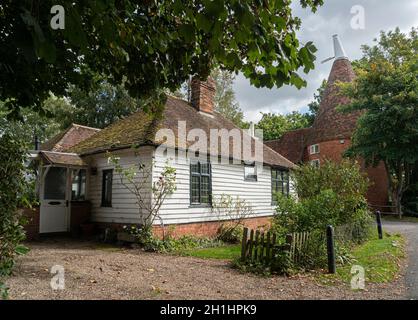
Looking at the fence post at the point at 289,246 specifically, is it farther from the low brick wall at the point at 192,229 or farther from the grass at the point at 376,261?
the low brick wall at the point at 192,229

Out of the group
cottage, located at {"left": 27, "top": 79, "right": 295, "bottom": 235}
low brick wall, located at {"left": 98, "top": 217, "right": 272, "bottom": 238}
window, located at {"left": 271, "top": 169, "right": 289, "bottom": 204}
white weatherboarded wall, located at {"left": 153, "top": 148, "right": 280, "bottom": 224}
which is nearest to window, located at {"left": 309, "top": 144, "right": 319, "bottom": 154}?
window, located at {"left": 271, "top": 169, "right": 289, "bottom": 204}

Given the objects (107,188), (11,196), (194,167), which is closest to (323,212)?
(194,167)

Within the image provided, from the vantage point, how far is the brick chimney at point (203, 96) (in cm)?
1777

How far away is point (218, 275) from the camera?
24.7 feet

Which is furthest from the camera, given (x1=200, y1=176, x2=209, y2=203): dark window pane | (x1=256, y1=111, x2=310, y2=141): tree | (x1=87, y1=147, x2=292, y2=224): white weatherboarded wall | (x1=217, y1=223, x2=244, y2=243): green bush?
(x1=256, y1=111, x2=310, y2=141): tree

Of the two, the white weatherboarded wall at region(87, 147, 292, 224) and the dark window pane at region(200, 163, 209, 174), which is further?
the dark window pane at region(200, 163, 209, 174)

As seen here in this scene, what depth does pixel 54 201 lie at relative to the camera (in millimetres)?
13180

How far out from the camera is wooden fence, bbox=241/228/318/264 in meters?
7.84

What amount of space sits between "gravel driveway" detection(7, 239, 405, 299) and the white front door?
3810 millimetres

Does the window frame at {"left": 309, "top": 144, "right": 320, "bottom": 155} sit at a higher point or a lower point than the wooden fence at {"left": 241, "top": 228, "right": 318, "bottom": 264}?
higher

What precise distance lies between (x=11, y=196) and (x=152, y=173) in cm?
666

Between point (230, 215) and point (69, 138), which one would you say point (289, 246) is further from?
point (69, 138)

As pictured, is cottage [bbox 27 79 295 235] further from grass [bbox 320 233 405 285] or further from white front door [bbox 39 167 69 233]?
grass [bbox 320 233 405 285]
